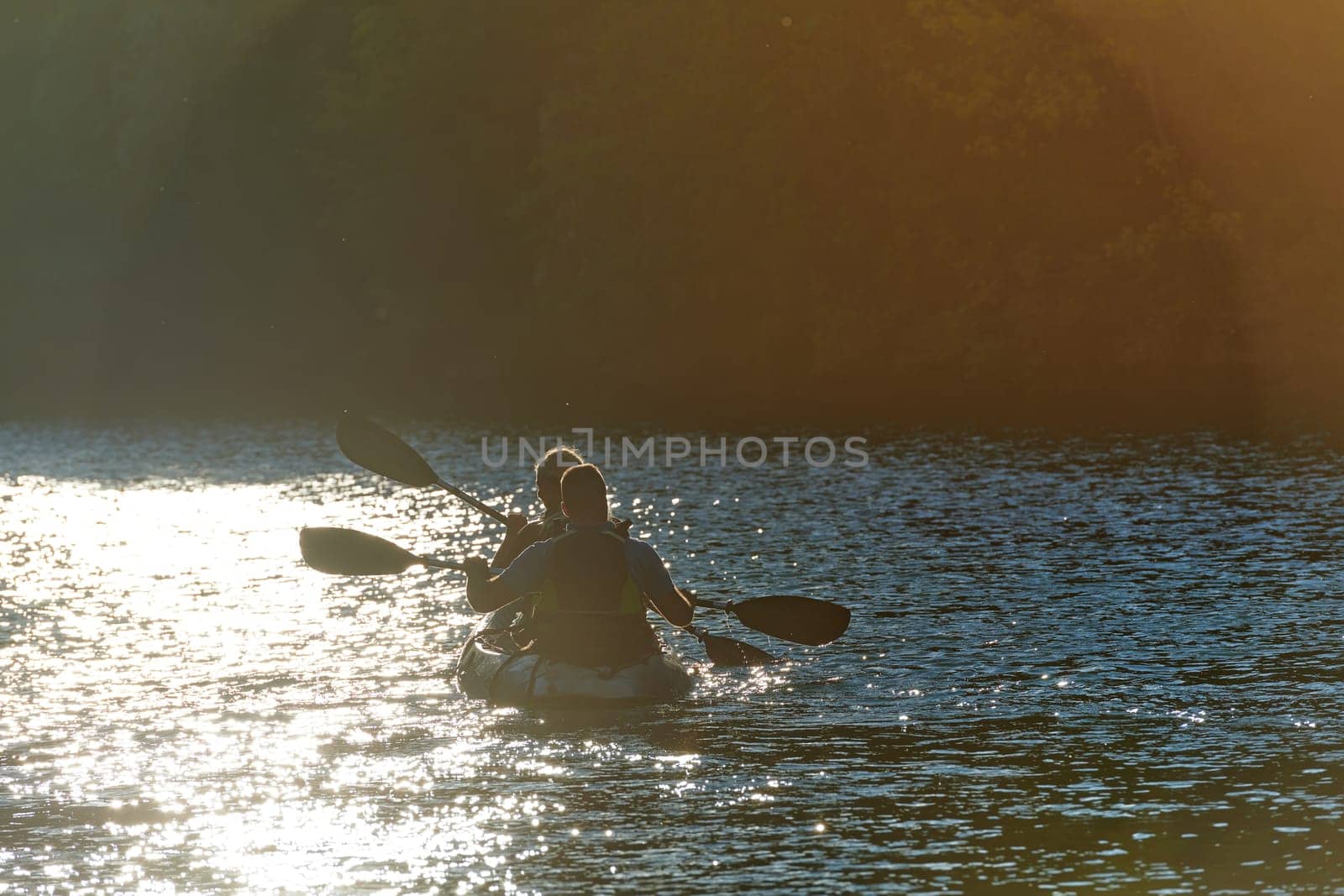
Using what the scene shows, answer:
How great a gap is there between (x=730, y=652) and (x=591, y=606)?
198 cm

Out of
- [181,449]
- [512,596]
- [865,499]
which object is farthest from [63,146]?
[512,596]

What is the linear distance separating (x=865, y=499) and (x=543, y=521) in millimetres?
13318

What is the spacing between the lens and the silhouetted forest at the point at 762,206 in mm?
52281

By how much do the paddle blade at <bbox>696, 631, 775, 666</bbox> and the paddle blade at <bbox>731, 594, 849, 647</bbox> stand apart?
0.43 meters

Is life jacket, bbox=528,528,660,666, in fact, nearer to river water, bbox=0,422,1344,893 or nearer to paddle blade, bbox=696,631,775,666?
river water, bbox=0,422,1344,893

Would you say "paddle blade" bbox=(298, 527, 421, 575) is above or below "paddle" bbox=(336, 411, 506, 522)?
below

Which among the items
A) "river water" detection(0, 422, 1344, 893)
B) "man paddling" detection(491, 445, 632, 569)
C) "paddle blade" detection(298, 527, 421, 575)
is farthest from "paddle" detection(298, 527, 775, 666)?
"river water" detection(0, 422, 1344, 893)

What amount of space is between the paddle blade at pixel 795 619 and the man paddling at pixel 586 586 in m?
1.06

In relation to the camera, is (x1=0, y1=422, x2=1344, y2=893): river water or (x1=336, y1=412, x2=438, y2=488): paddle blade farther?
(x1=336, y1=412, x2=438, y2=488): paddle blade

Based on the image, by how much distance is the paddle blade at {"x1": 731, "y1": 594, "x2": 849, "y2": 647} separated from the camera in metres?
15.5

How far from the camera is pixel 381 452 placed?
1711 centimetres

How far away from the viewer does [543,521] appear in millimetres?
15094

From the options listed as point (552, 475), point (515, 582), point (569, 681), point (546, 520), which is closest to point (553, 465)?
point (552, 475)

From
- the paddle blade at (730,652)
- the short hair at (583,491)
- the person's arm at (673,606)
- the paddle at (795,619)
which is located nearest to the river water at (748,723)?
the paddle blade at (730,652)
